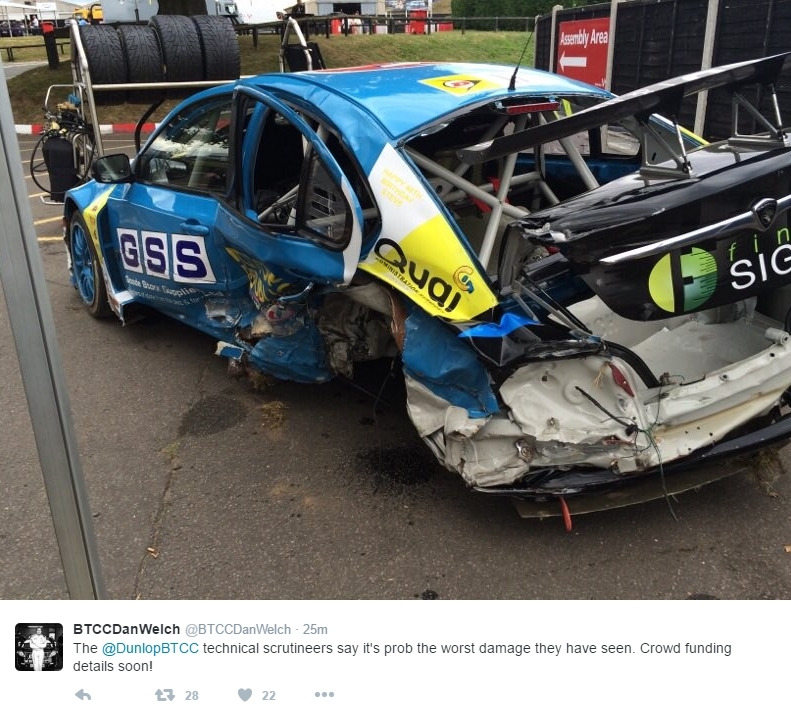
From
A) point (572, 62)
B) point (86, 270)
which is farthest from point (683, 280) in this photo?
point (572, 62)

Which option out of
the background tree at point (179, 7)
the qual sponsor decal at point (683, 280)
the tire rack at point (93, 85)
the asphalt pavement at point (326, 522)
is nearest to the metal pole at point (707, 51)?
the tire rack at point (93, 85)

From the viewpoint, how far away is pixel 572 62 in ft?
38.5

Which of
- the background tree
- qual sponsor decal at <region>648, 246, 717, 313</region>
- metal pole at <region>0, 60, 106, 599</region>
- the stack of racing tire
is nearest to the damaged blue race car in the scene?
qual sponsor decal at <region>648, 246, 717, 313</region>

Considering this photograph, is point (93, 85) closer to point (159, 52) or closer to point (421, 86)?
point (159, 52)

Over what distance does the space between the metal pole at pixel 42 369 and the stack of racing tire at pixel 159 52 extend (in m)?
6.76

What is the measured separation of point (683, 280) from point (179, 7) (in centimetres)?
1784

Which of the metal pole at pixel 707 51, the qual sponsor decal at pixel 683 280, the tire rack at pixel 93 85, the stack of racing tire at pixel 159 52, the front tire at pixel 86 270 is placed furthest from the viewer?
the metal pole at pixel 707 51

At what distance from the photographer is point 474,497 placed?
10.1ft

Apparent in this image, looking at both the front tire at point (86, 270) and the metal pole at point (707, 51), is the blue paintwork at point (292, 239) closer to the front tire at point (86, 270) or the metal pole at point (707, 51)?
the front tire at point (86, 270)

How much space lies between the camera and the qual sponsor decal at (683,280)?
2248 millimetres

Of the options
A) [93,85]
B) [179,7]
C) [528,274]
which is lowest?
[528,274]

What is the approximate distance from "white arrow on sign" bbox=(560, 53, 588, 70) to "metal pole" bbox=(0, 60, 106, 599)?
1111 centimetres

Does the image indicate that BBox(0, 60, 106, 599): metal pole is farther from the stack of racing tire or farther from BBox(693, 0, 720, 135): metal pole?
BBox(693, 0, 720, 135): metal pole
